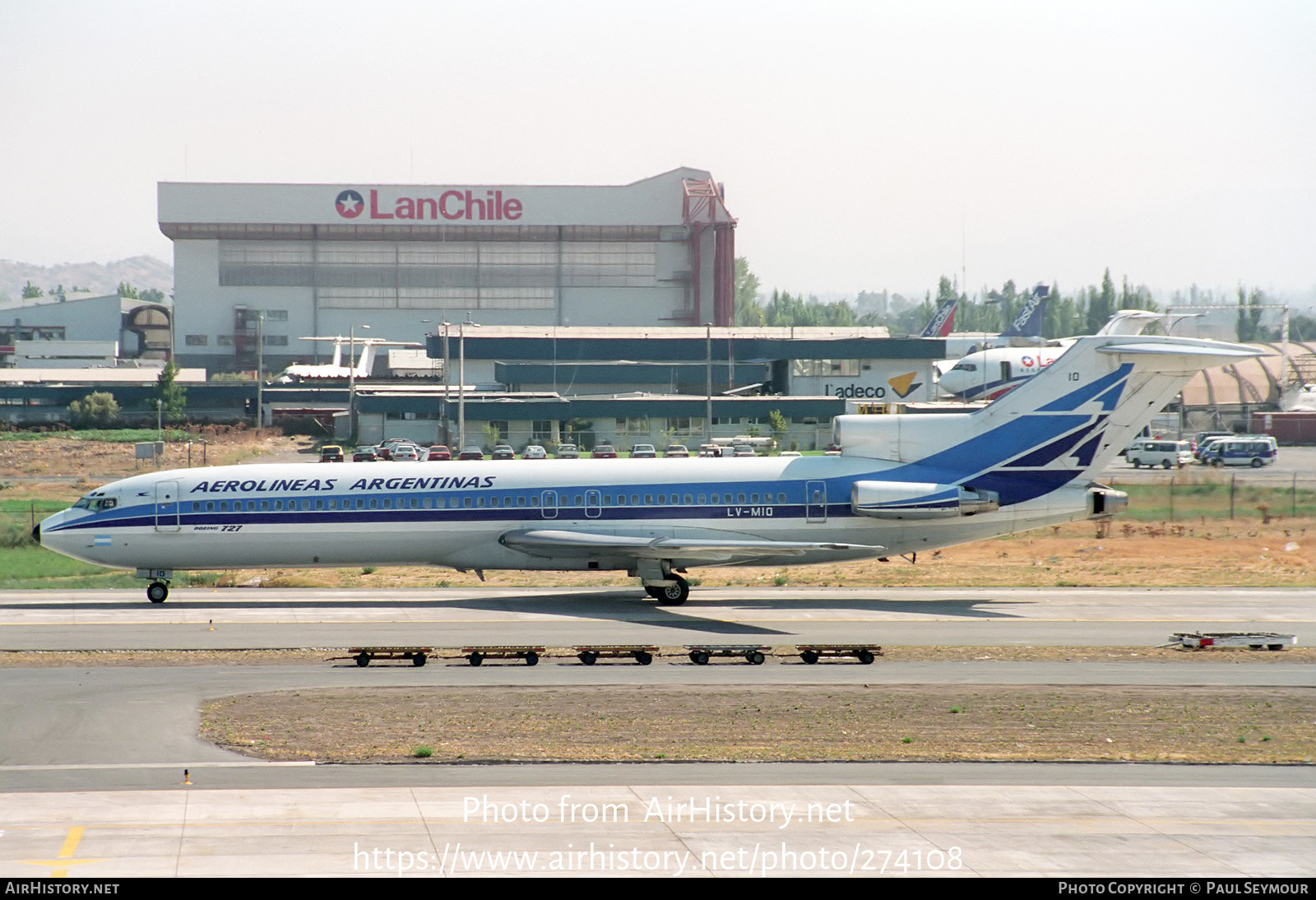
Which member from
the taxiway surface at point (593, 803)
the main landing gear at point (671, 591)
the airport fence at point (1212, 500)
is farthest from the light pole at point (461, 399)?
the taxiway surface at point (593, 803)

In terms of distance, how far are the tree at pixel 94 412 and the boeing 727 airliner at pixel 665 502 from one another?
81456 mm

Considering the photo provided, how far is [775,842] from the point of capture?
13.9 m

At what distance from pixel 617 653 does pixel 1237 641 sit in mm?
14240

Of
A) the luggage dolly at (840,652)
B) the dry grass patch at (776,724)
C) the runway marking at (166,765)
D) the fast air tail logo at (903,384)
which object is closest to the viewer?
the runway marking at (166,765)

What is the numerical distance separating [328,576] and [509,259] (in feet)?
375

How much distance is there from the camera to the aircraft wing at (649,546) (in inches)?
1323

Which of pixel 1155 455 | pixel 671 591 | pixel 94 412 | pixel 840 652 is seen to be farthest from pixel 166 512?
pixel 94 412

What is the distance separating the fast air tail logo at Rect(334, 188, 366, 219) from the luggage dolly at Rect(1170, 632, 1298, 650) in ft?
432

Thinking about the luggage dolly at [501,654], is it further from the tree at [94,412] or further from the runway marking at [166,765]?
the tree at [94,412]

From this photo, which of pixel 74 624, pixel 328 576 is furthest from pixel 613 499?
pixel 74 624

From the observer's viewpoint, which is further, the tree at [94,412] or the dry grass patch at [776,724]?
the tree at [94,412]

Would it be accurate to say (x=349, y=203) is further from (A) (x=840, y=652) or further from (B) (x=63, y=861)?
(B) (x=63, y=861)

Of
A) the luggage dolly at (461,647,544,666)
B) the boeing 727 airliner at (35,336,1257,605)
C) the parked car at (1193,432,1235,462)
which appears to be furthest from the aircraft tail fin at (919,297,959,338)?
the luggage dolly at (461,647,544,666)
